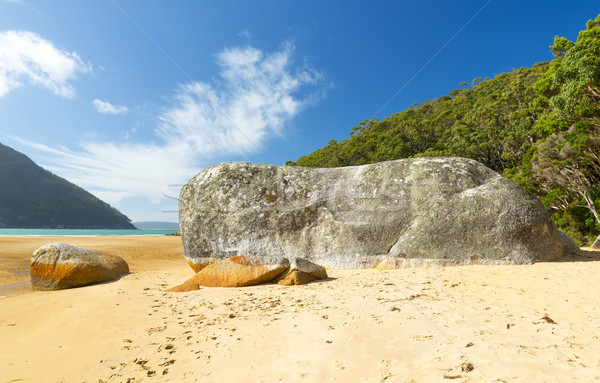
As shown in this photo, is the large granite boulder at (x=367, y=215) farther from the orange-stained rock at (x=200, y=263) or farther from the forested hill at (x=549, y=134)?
the forested hill at (x=549, y=134)

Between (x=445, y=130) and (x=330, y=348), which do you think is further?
(x=445, y=130)

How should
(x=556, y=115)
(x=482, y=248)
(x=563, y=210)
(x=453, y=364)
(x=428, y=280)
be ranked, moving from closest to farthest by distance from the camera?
1. (x=453, y=364)
2. (x=428, y=280)
3. (x=482, y=248)
4. (x=556, y=115)
5. (x=563, y=210)

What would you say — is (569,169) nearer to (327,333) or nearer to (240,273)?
(240,273)

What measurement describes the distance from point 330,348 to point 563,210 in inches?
854

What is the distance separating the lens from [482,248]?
7746 mm

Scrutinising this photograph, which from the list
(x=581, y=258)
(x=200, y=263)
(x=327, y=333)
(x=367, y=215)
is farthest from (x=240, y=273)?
(x=581, y=258)

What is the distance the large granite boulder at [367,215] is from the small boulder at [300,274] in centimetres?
130

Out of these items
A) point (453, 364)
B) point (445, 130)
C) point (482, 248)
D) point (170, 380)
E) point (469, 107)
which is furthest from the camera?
point (469, 107)

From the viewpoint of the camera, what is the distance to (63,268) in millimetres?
8305

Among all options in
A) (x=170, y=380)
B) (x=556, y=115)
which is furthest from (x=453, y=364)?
(x=556, y=115)

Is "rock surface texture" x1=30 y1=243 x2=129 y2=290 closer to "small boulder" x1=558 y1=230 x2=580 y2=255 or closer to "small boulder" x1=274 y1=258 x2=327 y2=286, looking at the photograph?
"small boulder" x1=274 y1=258 x2=327 y2=286

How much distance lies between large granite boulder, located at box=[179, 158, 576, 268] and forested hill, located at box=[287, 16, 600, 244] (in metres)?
9.39

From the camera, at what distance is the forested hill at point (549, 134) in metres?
13.6

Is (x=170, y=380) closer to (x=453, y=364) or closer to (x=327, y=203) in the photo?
(x=453, y=364)
